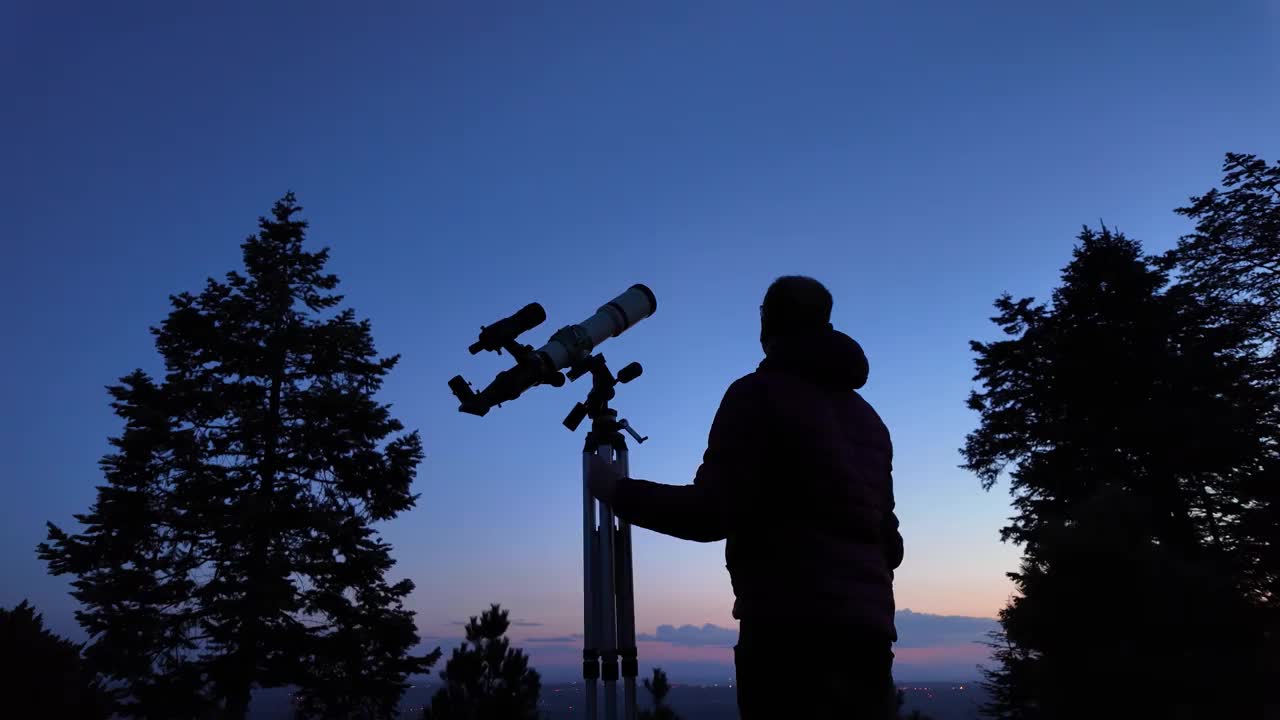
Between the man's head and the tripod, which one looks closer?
the man's head

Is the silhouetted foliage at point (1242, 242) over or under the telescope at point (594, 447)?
over

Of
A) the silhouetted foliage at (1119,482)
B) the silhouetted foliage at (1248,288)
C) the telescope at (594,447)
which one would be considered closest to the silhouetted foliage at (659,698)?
the silhouetted foliage at (1119,482)

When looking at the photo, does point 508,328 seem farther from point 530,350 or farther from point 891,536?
point 891,536

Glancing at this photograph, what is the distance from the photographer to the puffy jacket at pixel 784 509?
205 centimetres

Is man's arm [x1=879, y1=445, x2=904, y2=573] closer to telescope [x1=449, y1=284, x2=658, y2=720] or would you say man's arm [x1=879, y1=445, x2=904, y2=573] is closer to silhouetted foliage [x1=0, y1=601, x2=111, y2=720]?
telescope [x1=449, y1=284, x2=658, y2=720]

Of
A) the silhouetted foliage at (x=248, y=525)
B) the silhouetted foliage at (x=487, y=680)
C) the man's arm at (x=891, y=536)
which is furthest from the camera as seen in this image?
the silhouetted foliage at (x=248, y=525)

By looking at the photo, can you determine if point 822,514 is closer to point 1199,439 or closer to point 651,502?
point 651,502

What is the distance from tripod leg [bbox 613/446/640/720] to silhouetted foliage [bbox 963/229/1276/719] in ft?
33.7

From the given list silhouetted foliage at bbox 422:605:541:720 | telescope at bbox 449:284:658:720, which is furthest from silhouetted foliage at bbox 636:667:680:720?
telescope at bbox 449:284:658:720

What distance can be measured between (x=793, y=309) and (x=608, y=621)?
1645 millimetres

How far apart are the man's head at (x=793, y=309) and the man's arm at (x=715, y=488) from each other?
1.27ft

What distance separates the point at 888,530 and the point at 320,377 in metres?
20.3

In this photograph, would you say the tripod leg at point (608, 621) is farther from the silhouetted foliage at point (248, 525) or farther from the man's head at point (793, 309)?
the silhouetted foliage at point (248, 525)

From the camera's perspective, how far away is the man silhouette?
1.99m
